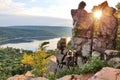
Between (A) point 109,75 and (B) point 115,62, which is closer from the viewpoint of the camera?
(A) point 109,75

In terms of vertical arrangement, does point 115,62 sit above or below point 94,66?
above

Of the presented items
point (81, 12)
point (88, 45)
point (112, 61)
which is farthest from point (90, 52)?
point (112, 61)

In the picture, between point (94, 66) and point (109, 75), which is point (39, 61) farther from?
point (109, 75)

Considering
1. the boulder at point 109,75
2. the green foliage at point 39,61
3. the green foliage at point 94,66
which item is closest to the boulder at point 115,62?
the green foliage at point 94,66

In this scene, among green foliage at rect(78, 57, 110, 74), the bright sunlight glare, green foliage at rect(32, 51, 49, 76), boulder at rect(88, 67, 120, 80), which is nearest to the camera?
boulder at rect(88, 67, 120, 80)

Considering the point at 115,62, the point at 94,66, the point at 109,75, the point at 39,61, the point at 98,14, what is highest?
the point at 98,14

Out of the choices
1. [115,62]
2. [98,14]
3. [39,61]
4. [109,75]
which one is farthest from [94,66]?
[39,61]

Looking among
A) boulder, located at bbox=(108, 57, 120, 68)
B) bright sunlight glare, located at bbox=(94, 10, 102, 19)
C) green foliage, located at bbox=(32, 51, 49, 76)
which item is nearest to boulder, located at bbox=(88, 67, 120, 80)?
boulder, located at bbox=(108, 57, 120, 68)

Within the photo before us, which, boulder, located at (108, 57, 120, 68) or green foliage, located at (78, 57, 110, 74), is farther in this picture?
green foliage, located at (78, 57, 110, 74)

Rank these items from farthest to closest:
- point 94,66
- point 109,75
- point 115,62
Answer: point 115,62, point 94,66, point 109,75

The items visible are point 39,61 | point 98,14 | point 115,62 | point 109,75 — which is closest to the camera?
point 109,75

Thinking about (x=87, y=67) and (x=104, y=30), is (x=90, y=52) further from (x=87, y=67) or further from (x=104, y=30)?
(x=87, y=67)

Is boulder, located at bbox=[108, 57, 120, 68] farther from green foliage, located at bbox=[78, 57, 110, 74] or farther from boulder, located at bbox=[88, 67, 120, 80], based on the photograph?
boulder, located at bbox=[88, 67, 120, 80]

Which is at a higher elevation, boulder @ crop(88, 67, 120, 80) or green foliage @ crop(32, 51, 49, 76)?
boulder @ crop(88, 67, 120, 80)
